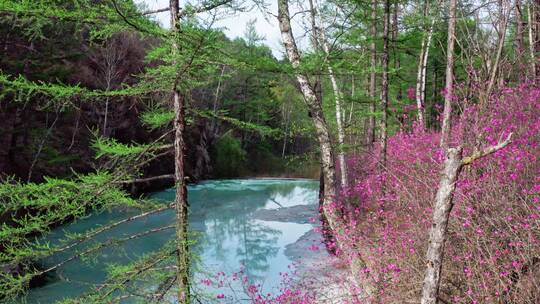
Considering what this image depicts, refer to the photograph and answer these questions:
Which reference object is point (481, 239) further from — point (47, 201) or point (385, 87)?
point (47, 201)

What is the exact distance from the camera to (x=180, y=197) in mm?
3930

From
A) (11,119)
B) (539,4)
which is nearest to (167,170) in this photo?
(11,119)

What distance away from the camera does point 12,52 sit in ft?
43.4

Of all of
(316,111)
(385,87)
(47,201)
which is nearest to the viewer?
(47,201)

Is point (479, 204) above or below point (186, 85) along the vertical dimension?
below

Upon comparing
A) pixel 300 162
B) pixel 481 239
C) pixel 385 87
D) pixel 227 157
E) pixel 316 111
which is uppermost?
pixel 385 87

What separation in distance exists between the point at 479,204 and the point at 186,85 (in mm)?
3984

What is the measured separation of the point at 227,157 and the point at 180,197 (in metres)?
28.9

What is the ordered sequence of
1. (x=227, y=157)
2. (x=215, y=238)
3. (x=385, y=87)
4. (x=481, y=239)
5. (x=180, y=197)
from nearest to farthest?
1. (x=180, y=197)
2. (x=481, y=239)
3. (x=385, y=87)
4. (x=215, y=238)
5. (x=227, y=157)

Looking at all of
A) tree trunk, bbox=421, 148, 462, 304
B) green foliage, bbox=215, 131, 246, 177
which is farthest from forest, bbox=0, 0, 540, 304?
green foliage, bbox=215, 131, 246, 177

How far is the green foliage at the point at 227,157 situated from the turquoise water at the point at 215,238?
7.22 m

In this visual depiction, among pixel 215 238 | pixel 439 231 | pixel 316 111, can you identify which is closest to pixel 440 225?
pixel 439 231

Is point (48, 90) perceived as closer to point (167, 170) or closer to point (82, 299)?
point (82, 299)

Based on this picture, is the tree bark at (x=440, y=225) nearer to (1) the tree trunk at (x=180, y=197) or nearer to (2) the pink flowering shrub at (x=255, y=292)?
(1) the tree trunk at (x=180, y=197)
